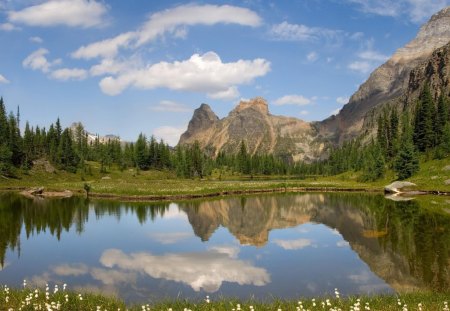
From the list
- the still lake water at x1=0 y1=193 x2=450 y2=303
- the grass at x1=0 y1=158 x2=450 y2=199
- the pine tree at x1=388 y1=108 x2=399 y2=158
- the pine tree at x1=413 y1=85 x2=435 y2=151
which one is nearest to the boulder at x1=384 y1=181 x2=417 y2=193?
the grass at x1=0 y1=158 x2=450 y2=199

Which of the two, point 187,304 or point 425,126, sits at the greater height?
point 425,126

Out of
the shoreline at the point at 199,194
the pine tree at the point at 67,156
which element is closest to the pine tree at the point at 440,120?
the shoreline at the point at 199,194

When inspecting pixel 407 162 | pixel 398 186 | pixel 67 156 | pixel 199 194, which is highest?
pixel 67 156

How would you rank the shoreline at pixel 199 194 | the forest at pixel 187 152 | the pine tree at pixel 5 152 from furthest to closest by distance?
the pine tree at pixel 5 152 < the forest at pixel 187 152 < the shoreline at pixel 199 194

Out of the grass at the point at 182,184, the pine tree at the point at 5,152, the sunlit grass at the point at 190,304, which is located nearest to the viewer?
the sunlit grass at the point at 190,304

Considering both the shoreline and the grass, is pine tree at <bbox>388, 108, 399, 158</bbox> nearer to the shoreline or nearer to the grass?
the grass

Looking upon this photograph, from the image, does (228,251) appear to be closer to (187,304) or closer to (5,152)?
(187,304)

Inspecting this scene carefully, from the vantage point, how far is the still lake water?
24.0 meters

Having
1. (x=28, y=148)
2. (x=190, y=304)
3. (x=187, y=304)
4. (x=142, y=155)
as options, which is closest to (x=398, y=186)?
(x=190, y=304)

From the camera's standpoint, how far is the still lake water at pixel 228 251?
24.0 meters

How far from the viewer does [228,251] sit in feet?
112

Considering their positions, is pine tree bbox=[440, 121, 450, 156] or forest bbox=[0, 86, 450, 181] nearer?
Answer: pine tree bbox=[440, 121, 450, 156]

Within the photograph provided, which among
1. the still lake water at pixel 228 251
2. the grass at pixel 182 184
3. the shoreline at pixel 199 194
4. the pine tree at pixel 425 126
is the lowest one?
the still lake water at pixel 228 251

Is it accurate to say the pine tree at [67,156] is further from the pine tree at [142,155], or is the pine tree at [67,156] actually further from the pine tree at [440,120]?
the pine tree at [440,120]
